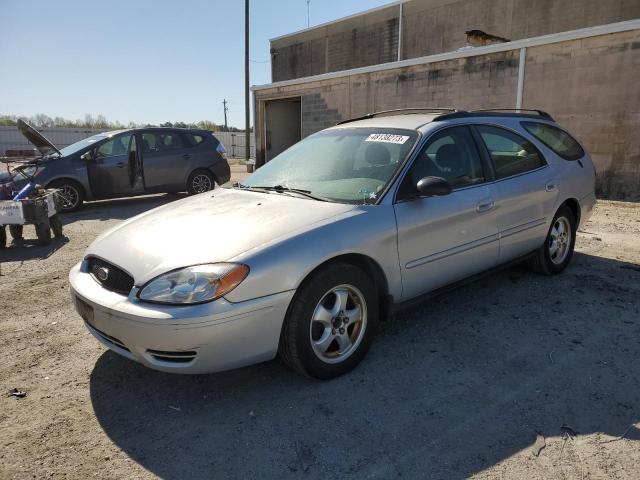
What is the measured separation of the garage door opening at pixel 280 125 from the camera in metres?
19.8

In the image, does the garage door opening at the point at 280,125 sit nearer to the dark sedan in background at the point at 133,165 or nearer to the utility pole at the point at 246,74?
the utility pole at the point at 246,74

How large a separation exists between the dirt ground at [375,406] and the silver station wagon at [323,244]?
32 centimetres

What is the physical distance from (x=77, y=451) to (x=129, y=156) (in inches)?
324

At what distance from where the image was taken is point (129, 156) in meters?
9.64

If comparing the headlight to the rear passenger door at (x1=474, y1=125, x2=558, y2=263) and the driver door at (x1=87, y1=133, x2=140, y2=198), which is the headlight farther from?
the driver door at (x1=87, y1=133, x2=140, y2=198)

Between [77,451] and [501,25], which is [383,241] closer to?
[77,451]

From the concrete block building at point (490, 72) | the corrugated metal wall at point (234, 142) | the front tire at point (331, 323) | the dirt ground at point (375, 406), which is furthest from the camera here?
the corrugated metal wall at point (234, 142)

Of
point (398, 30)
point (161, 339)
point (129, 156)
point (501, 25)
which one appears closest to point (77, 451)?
point (161, 339)

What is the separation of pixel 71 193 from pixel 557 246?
28.0ft

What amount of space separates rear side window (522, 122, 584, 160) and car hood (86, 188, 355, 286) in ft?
8.79

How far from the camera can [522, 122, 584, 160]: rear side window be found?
4676 mm

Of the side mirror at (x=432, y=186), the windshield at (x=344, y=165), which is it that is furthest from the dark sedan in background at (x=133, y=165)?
the side mirror at (x=432, y=186)

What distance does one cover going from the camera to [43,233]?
21.3 feet

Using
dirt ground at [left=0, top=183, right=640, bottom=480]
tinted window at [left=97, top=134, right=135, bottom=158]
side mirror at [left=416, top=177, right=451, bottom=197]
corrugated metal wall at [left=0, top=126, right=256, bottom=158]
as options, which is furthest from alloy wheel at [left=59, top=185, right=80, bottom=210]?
corrugated metal wall at [left=0, top=126, right=256, bottom=158]
